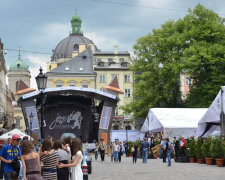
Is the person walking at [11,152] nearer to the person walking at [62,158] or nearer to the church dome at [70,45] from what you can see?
the person walking at [62,158]

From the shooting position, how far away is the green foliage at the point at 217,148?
76.9 feet

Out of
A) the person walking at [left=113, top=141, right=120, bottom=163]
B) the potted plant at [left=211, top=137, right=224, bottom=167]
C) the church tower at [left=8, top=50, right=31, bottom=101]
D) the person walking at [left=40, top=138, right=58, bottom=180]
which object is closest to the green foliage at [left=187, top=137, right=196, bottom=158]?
the potted plant at [left=211, top=137, right=224, bottom=167]

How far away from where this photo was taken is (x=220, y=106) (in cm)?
2691

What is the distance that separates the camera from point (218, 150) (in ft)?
77.8

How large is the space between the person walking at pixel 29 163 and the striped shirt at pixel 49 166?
72cm

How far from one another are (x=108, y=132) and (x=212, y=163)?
2770 cm

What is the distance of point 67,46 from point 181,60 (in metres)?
84.9

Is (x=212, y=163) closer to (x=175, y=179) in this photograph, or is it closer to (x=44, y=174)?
(x=175, y=179)

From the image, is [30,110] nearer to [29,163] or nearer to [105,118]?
[105,118]

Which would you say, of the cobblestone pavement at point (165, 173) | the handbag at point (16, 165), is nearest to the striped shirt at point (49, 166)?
the handbag at point (16, 165)

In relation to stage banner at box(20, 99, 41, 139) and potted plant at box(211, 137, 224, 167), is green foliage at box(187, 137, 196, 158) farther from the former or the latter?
stage banner at box(20, 99, 41, 139)

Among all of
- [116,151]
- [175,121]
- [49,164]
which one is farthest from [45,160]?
[175,121]

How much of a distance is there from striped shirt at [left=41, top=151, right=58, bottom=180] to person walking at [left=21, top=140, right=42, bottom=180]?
724 mm

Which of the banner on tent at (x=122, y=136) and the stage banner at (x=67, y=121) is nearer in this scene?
the stage banner at (x=67, y=121)
